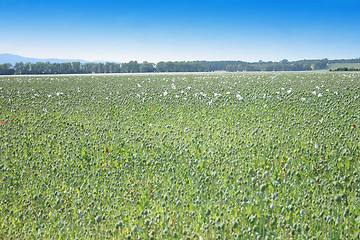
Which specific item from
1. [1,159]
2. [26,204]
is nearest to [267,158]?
[26,204]

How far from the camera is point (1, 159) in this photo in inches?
265

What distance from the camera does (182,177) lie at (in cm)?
536

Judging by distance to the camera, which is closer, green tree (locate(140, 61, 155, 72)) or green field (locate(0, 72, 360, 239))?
green field (locate(0, 72, 360, 239))

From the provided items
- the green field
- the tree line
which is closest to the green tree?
the tree line

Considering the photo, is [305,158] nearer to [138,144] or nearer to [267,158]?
[267,158]

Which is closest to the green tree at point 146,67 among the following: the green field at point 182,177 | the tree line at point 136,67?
the tree line at point 136,67

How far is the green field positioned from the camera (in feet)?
12.9

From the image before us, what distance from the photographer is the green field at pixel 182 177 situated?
3941mm

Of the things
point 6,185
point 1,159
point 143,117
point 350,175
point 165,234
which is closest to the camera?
point 165,234

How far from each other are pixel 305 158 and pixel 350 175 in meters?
0.94

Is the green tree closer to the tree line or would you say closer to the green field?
the tree line

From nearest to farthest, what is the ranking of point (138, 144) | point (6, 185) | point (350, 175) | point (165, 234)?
point (165, 234)
point (350, 175)
point (6, 185)
point (138, 144)

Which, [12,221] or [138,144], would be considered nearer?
[12,221]

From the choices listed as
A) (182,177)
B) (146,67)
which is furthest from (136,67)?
(182,177)
